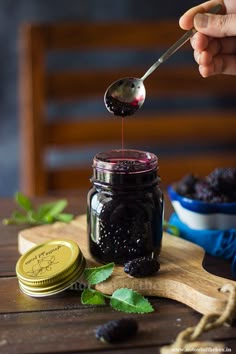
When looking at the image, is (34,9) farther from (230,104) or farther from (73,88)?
(230,104)

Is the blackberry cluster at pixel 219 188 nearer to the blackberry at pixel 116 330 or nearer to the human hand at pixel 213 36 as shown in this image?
the human hand at pixel 213 36

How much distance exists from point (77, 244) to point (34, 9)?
4.53 feet

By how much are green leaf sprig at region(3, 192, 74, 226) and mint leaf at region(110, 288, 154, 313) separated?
1.02 ft

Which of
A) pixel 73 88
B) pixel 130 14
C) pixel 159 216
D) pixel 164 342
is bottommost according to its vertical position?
pixel 164 342

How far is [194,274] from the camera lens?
3.15ft

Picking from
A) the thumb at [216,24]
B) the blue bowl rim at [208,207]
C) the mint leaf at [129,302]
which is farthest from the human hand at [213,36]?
the mint leaf at [129,302]

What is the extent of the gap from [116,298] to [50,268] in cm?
11

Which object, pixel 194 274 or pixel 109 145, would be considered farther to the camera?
pixel 109 145

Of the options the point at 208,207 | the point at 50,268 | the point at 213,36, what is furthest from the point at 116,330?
the point at 213,36

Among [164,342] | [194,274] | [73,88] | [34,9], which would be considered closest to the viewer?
[164,342]

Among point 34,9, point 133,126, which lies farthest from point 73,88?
point 34,9

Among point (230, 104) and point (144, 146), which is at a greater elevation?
point (230, 104)

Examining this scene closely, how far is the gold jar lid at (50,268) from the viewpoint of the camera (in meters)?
0.93

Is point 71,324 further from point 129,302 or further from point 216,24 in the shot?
point 216,24
